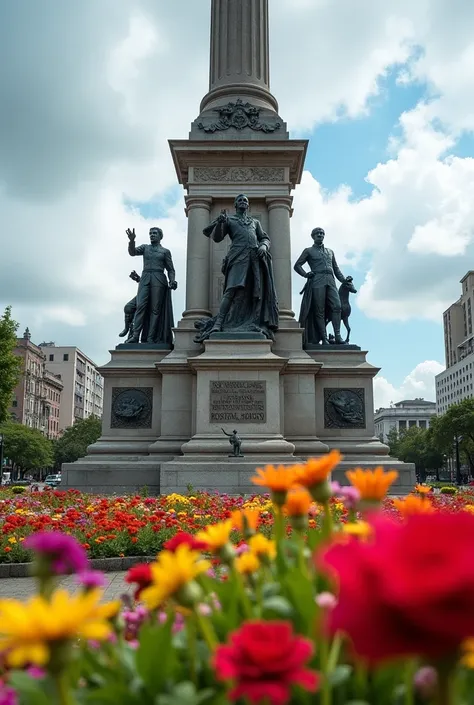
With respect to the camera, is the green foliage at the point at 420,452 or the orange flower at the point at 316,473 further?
the green foliage at the point at 420,452

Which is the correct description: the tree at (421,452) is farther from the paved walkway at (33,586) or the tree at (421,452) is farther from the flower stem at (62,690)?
the flower stem at (62,690)

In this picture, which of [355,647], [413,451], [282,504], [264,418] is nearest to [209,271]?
[264,418]

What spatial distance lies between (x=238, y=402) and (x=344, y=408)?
3.76 metres

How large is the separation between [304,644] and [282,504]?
120 centimetres

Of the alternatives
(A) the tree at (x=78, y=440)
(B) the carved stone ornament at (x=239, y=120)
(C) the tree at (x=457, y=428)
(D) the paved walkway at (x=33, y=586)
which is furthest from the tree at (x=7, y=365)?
(C) the tree at (x=457, y=428)

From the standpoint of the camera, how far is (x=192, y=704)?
1698 millimetres

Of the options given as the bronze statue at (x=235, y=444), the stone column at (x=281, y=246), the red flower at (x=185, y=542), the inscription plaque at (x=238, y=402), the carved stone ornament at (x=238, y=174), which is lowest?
the red flower at (x=185, y=542)

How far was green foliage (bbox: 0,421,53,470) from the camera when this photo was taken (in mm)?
78500

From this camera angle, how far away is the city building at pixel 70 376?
13825cm

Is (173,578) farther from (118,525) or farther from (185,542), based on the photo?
(118,525)

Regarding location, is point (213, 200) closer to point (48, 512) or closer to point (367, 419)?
point (367, 419)

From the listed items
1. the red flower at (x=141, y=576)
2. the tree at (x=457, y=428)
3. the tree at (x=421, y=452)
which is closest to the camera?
the red flower at (x=141, y=576)

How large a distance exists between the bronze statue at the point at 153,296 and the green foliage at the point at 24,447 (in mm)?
62146

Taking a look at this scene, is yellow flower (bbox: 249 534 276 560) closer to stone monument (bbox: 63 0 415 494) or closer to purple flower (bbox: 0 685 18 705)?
purple flower (bbox: 0 685 18 705)
